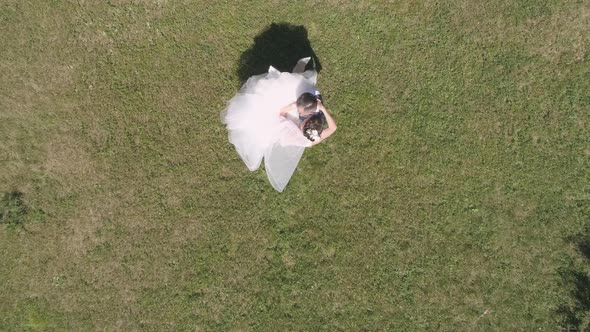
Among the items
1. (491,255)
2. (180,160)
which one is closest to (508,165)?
(491,255)

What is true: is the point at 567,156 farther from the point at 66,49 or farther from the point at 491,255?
the point at 66,49

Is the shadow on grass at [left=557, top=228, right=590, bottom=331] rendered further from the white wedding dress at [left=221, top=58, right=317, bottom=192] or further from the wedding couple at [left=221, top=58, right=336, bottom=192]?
the white wedding dress at [left=221, top=58, right=317, bottom=192]

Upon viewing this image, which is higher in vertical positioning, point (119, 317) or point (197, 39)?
point (197, 39)

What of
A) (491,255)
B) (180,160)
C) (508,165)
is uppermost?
(180,160)

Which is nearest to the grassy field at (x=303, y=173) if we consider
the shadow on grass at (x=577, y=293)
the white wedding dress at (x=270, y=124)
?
the shadow on grass at (x=577, y=293)

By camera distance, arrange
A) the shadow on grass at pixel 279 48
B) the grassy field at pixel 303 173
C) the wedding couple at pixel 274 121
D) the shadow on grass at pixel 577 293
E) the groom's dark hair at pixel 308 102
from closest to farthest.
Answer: the groom's dark hair at pixel 308 102 → the wedding couple at pixel 274 121 → the shadow on grass at pixel 577 293 → the grassy field at pixel 303 173 → the shadow on grass at pixel 279 48

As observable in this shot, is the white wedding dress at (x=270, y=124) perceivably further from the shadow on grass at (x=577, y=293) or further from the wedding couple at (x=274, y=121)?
the shadow on grass at (x=577, y=293)

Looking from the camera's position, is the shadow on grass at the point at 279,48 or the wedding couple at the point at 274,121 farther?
the shadow on grass at the point at 279,48
